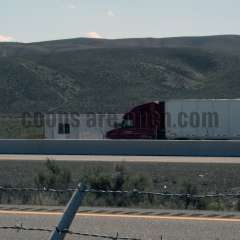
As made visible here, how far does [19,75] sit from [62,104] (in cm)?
1328

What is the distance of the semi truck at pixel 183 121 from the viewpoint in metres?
42.8

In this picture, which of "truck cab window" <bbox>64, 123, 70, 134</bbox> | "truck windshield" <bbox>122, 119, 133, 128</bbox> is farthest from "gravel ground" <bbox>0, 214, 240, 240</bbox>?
"truck cab window" <bbox>64, 123, 70, 134</bbox>

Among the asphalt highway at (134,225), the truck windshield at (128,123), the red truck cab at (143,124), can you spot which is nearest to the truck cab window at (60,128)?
the red truck cab at (143,124)

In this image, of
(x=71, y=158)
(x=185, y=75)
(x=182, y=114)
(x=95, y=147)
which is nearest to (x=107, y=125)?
(x=182, y=114)

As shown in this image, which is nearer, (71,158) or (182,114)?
(71,158)

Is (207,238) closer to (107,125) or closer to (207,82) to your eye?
(107,125)

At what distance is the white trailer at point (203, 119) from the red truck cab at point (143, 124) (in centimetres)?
43

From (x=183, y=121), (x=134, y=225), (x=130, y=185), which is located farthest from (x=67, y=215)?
(x=183, y=121)

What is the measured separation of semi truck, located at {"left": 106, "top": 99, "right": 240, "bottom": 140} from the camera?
4278 centimetres

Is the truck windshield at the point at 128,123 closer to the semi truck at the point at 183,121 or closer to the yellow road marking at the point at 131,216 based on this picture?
the semi truck at the point at 183,121

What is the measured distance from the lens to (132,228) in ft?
32.6

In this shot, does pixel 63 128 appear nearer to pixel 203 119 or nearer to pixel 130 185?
pixel 203 119

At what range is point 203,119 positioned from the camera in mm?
43000

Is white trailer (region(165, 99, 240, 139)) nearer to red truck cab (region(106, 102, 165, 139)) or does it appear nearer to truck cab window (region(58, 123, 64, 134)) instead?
red truck cab (region(106, 102, 165, 139))
